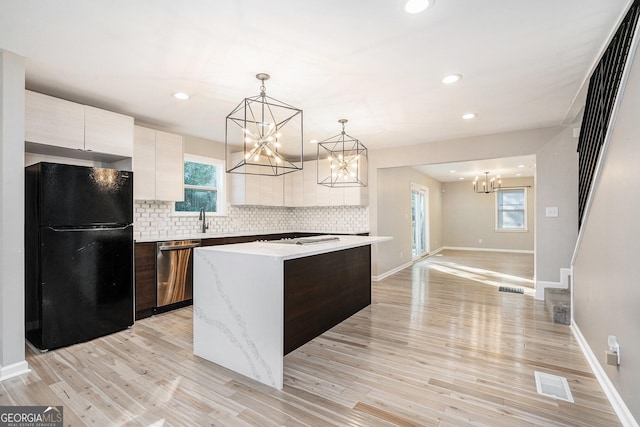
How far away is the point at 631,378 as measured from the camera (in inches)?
69.7

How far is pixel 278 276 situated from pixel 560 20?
2506 millimetres

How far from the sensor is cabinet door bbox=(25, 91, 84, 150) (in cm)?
280

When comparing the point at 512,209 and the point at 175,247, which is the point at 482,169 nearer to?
the point at 512,209

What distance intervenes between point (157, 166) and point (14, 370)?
2435 mm

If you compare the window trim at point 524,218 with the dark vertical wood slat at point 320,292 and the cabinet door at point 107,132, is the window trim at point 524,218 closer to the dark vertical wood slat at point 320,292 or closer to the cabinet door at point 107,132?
the dark vertical wood slat at point 320,292

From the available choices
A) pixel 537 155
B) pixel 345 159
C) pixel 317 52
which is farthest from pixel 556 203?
pixel 317 52

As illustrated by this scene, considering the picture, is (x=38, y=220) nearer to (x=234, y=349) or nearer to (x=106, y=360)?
(x=106, y=360)

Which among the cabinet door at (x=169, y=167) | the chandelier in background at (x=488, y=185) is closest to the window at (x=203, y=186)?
the cabinet door at (x=169, y=167)

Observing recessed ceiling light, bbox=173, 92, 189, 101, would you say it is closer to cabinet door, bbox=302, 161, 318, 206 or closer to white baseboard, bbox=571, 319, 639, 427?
cabinet door, bbox=302, 161, 318, 206

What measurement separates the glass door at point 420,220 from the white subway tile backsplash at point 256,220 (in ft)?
9.19

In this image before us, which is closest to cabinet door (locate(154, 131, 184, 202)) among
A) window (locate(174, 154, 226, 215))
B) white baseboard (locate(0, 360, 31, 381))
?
window (locate(174, 154, 226, 215))

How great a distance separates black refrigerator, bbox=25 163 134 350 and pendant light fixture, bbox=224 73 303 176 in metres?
1.32

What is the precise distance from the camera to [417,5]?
1886mm

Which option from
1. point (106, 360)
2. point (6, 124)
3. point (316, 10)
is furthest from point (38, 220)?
point (316, 10)
